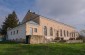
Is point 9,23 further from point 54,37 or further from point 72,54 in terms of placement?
point 72,54

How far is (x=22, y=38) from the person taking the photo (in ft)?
159

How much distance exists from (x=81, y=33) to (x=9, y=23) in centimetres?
3219

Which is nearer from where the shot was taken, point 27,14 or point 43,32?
point 43,32

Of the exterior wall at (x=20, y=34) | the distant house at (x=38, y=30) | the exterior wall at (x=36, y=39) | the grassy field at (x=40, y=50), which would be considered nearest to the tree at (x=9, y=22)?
the distant house at (x=38, y=30)

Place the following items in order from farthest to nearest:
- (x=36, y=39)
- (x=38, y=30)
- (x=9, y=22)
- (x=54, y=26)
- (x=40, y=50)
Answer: (x=9, y=22), (x=54, y=26), (x=38, y=30), (x=36, y=39), (x=40, y=50)

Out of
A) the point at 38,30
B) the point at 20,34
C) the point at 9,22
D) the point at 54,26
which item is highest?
the point at 9,22

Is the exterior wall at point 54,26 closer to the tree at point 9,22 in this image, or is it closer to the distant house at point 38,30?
the distant house at point 38,30

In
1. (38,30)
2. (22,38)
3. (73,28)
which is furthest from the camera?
(73,28)

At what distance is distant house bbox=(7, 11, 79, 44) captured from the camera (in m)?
44.5

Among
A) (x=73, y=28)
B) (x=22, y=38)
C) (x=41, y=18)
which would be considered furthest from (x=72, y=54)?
(x=73, y=28)

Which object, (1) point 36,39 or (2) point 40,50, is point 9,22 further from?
(2) point 40,50

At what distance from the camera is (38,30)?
170ft

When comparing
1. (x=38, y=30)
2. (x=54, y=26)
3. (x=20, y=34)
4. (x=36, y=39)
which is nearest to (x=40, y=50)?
(x=36, y=39)

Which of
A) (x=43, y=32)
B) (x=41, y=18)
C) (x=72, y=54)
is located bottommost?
(x=72, y=54)
